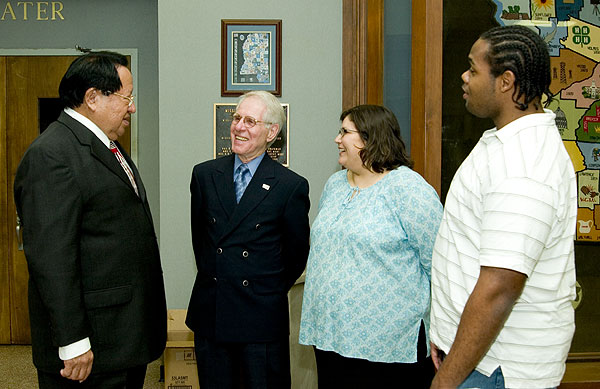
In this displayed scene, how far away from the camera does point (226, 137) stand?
10.9ft

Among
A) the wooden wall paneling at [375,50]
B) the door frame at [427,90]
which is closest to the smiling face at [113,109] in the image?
the door frame at [427,90]

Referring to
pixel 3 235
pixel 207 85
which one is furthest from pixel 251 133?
pixel 3 235

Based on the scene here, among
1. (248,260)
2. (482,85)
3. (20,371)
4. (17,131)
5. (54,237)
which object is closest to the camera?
(482,85)

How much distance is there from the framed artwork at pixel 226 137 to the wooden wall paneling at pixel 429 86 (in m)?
1.29

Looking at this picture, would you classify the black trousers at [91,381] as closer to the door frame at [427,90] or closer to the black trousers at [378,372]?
A: the black trousers at [378,372]

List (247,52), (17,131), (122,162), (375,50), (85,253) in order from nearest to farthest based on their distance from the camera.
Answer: (85,253) < (122,162) < (375,50) < (247,52) < (17,131)

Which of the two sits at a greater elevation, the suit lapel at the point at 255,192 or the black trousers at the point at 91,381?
the suit lapel at the point at 255,192

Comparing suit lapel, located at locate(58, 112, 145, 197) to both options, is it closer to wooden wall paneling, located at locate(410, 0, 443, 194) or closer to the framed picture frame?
wooden wall paneling, located at locate(410, 0, 443, 194)

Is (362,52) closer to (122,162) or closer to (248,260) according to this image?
(248,260)

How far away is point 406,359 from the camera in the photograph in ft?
6.32

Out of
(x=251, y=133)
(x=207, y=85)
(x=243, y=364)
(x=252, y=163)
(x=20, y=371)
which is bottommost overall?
(x=20, y=371)

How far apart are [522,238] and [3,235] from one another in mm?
4432

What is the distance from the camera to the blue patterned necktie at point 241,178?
7.40 feet

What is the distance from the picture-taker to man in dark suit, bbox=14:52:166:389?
5.43 ft
